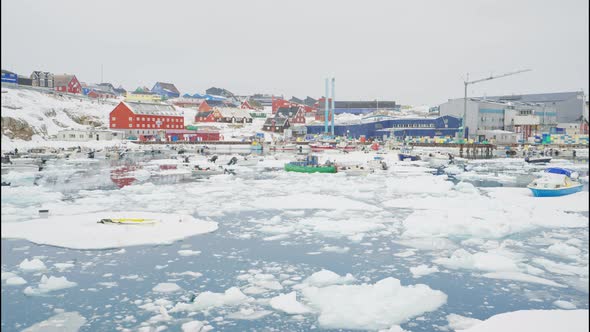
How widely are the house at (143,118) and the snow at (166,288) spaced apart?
80188 mm

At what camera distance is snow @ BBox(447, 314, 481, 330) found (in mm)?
10142

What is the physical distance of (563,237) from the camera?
18062 mm

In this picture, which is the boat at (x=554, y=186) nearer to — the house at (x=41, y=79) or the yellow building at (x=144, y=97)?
the house at (x=41, y=79)

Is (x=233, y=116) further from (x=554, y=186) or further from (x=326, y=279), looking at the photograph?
(x=326, y=279)

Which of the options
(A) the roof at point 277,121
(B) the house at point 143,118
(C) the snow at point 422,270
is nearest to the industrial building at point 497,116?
(A) the roof at point 277,121

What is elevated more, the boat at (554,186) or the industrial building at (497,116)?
the industrial building at (497,116)

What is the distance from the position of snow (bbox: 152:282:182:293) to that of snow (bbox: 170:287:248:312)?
3.35ft

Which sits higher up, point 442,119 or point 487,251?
point 442,119

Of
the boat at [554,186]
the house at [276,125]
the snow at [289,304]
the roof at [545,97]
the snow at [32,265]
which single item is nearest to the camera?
the snow at [289,304]

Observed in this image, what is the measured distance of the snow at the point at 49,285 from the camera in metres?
12.0

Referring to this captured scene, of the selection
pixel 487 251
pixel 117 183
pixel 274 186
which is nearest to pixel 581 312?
pixel 487 251

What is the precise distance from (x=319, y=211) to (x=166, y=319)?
1401 centimetres

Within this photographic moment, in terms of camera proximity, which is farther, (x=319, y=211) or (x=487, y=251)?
(x=319, y=211)

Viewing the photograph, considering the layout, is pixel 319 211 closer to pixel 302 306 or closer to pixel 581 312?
pixel 302 306
